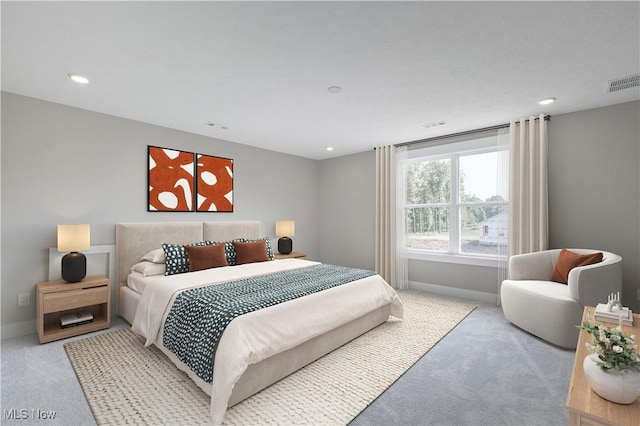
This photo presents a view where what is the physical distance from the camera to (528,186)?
387 centimetres

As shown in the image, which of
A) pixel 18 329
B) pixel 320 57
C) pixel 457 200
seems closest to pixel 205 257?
pixel 18 329

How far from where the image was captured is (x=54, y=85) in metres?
2.83

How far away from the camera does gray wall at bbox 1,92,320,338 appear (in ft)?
9.89

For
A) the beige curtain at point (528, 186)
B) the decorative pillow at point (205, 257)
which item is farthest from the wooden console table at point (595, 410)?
the decorative pillow at point (205, 257)

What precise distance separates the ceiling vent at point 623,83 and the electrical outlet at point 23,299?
620cm

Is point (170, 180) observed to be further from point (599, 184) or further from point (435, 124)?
point (599, 184)

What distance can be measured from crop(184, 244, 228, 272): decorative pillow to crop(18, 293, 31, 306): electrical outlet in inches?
62.2

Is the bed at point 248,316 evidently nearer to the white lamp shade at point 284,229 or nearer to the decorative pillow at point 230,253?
the decorative pillow at point 230,253

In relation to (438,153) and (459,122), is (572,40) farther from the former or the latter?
(438,153)

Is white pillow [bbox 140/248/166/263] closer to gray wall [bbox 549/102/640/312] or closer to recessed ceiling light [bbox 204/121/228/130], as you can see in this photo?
recessed ceiling light [bbox 204/121/228/130]

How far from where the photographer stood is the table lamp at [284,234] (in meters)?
5.25

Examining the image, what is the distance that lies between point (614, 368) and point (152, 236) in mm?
4330

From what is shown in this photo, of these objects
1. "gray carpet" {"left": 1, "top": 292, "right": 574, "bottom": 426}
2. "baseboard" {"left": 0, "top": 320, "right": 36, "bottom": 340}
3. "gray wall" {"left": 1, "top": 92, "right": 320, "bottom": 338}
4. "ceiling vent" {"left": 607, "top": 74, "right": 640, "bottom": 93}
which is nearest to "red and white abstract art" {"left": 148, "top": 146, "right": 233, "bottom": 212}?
"gray wall" {"left": 1, "top": 92, "right": 320, "bottom": 338}

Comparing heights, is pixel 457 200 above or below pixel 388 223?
above
